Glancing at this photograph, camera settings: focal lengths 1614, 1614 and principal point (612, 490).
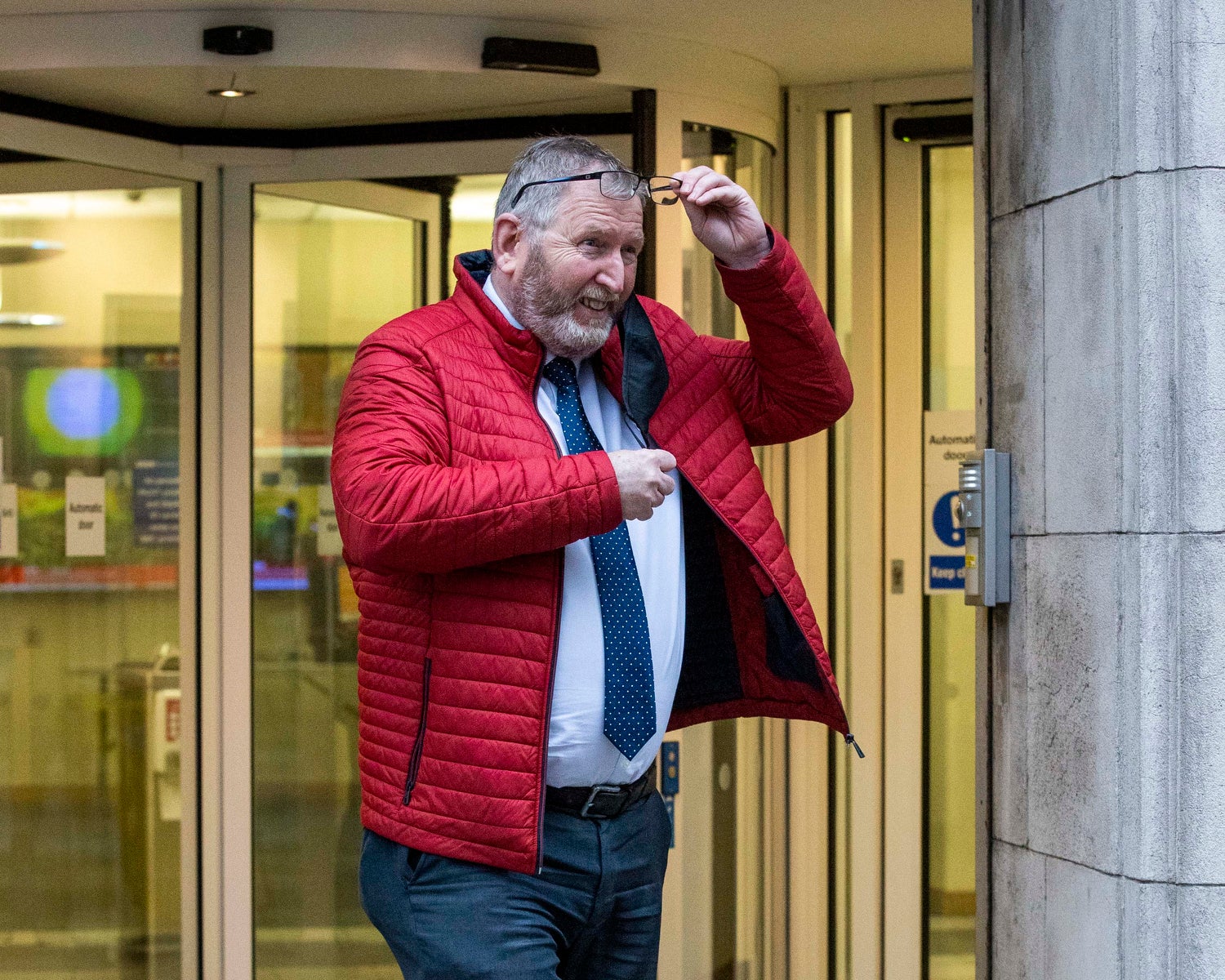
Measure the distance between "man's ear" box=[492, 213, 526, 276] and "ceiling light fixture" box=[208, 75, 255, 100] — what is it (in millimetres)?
1731

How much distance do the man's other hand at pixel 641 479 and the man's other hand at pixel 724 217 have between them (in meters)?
Answer: 0.42

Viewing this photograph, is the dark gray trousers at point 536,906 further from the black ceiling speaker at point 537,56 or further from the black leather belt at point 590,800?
the black ceiling speaker at point 537,56

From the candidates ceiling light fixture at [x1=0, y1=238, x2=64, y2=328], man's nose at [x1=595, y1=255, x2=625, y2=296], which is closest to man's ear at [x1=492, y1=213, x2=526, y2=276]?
man's nose at [x1=595, y1=255, x2=625, y2=296]

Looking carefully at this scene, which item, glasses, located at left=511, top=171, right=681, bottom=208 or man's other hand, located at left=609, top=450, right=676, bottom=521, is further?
glasses, located at left=511, top=171, right=681, bottom=208

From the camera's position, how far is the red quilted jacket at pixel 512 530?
222cm

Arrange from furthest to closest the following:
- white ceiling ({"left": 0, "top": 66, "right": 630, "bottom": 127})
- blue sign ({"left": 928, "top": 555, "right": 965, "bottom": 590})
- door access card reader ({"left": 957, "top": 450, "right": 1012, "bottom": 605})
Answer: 1. blue sign ({"left": 928, "top": 555, "right": 965, "bottom": 590})
2. white ceiling ({"left": 0, "top": 66, "right": 630, "bottom": 127})
3. door access card reader ({"left": 957, "top": 450, "right": 1012, "bottom": 605})

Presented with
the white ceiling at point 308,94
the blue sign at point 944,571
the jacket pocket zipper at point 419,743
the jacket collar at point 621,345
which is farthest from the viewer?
the blue sign at point 944,571

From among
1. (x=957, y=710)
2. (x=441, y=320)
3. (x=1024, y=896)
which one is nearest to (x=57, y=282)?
(x=441, y=320)

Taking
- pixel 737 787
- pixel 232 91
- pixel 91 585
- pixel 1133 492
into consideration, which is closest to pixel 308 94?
pixel 232 91

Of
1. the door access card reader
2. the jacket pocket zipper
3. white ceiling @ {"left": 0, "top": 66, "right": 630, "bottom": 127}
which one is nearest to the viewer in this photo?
the jacket pocket zipper

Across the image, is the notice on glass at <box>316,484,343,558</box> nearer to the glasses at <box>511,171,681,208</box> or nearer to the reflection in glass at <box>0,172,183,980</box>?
the reflection in glass at <box>0,172,183,980</box>

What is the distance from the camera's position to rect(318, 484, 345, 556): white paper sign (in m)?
4.70

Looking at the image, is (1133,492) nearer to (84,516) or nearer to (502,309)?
(502,309)

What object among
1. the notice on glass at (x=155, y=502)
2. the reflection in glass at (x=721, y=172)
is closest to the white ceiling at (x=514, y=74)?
the reflection in glass at (x=721, y=172)
